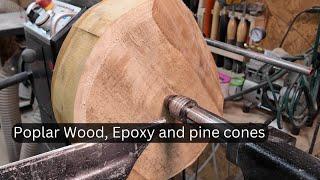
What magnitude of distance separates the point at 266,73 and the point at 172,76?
3.53ft

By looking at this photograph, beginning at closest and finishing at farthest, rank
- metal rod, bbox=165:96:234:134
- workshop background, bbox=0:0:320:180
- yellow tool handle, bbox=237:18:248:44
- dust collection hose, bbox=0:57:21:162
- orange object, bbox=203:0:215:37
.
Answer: metal rod, bbox=165:96:234:134
dust collection hose, bbox=0:57:21:162
workshop background, bbox=0:0:320:180
yellow tool handle, bbox=237:18:248:44
orange object, bbox=203:0:215:37

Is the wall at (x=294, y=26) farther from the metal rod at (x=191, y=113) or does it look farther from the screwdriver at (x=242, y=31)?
the metal rod at (x=191, y=113)

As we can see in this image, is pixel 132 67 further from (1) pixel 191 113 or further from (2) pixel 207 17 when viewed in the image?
(2) pixel 207 17

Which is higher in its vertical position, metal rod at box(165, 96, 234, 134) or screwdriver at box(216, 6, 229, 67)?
metal rod at box(165, 96, 234, 134)

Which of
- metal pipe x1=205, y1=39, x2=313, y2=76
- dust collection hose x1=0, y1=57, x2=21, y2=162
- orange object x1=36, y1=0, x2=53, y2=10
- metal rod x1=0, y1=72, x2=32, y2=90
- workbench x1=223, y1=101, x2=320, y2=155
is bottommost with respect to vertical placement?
workbench x1=223, y1=101, x2=320, y2=155

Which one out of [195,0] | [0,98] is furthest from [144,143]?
[195,0]

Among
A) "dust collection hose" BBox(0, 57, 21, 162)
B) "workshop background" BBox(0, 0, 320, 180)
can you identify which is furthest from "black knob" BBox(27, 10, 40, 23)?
"workshop background" BBox(0, 0, 320, 180)

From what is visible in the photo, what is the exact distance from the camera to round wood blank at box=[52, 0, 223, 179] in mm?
563

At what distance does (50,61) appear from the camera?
1.04 metres

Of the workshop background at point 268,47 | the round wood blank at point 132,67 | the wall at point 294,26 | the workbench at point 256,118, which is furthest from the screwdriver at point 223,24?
the round wood blank at point 132,67

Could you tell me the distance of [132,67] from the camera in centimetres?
60

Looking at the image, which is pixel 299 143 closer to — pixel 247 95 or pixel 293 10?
pixel 247 95

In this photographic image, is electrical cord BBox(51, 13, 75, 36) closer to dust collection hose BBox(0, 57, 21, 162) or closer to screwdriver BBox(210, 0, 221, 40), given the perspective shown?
dust collection hose BBox(0, 57, 21, 162)

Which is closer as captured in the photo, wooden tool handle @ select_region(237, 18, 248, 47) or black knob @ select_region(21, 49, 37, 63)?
black knob @ select_region(21, 49, 37, 63)
